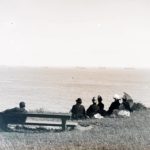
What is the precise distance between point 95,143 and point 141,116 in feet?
14.5

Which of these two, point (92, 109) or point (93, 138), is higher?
point (92, 109)

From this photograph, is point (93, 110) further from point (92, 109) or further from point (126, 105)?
point (126, 105)

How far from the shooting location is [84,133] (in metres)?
14.3

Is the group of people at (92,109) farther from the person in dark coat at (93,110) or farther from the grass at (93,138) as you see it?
the grass at (93,138)

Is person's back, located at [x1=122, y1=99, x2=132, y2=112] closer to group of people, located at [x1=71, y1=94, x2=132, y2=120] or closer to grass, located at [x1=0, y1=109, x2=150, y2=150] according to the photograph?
group of people, located at [x1=71, y1=94, x2=132, y2=120]

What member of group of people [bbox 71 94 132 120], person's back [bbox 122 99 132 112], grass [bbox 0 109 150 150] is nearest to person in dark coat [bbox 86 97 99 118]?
group of people [bbox 71 94 132 120]

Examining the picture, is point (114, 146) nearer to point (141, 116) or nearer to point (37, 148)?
point (37, 148)

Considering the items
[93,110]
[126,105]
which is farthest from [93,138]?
[126,105]

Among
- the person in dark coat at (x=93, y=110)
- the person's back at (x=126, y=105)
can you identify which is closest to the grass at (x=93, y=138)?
the person in dark coat at (x=93, y=110)

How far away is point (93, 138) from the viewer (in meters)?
13.6

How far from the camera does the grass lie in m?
12.6

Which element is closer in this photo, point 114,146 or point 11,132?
point 114,146

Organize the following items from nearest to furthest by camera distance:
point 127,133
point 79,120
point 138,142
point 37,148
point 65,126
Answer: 1. point 37,148
2. point 138,142
3. point 127,133
4. point 65,126
5. point 79,120

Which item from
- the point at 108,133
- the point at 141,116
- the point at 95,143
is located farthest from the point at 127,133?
the point at 141,116
